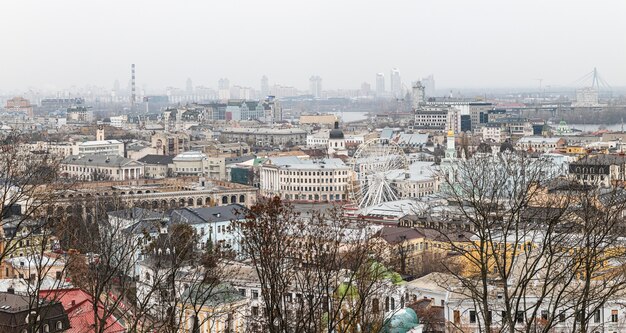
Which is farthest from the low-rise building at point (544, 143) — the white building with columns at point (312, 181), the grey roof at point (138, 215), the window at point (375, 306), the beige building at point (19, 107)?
the beige building at point (19, 107)

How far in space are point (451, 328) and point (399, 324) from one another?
3.09ft

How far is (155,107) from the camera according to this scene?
13100 centimetres

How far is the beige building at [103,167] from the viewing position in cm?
3856

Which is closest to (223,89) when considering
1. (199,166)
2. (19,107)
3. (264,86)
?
(264,86)

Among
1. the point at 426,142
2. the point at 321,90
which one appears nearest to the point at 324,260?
the point at 426,142

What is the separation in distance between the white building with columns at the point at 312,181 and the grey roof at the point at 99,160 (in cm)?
650

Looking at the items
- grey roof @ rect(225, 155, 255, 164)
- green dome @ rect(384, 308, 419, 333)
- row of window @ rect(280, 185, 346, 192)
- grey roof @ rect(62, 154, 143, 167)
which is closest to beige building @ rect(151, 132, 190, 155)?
grey roof @ rect(225, 155, 255, 164)

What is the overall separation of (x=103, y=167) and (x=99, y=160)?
1038 millimetres

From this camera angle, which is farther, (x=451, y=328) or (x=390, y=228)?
(x=390, y=228)

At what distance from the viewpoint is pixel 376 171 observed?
2806 cm

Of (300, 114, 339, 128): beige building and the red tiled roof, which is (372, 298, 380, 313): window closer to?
the red tiled roof

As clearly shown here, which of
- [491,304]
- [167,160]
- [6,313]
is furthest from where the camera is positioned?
[167,160]

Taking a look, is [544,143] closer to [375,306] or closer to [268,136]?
[268,136]

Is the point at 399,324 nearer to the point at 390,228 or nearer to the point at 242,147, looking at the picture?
the point at 390,228
